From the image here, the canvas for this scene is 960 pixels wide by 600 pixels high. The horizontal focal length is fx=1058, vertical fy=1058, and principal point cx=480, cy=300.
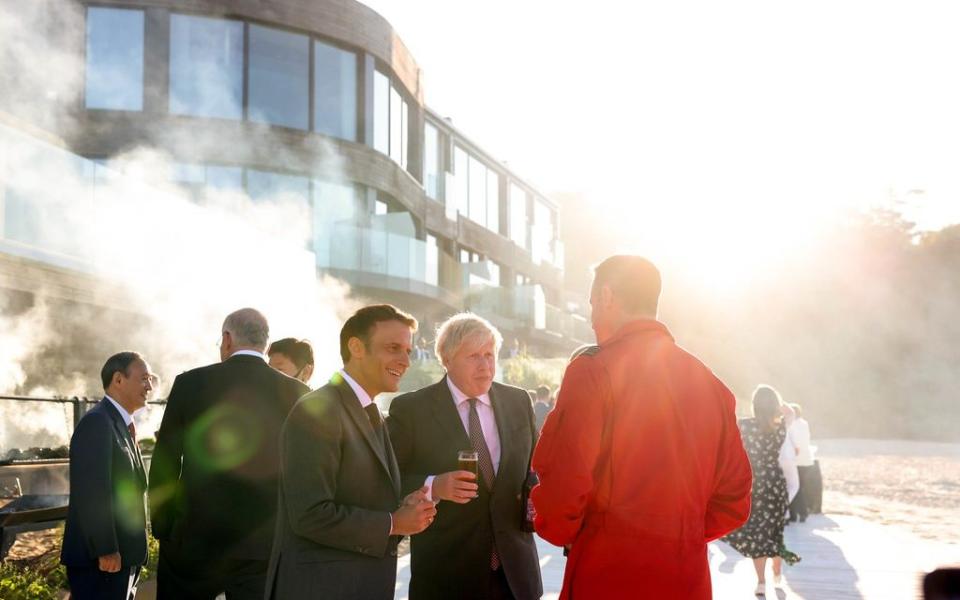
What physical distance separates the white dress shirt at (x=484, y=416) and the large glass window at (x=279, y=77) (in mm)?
19186

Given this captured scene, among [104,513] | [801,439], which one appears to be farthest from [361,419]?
[801,439]

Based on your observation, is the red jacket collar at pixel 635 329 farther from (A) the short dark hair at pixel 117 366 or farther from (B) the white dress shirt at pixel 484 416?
(A) the short dark hair at pixel 117 366

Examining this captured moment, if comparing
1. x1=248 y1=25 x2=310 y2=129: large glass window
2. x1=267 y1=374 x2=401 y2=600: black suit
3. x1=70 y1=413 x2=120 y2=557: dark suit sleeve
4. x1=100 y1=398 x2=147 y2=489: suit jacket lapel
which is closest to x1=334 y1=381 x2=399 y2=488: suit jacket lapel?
x1=267 y1=374 x2=401 y2=600: black suit

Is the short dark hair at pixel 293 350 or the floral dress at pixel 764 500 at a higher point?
the short dark hair at pixel 293 350

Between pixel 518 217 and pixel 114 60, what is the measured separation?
2238 cm

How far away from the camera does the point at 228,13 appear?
22.4 meters

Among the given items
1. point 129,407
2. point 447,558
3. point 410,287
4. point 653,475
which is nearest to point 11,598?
point 129,407

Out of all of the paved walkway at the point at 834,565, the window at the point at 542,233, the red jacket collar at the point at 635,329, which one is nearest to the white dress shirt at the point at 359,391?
the red jacket collar at the point at 635,329

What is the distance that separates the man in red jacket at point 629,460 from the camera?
10.5 feet

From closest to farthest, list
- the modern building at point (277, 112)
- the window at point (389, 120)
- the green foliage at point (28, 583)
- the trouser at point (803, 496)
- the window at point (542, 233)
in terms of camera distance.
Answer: the green foliage at point (28, 583) < the trouser at point (803, 496) < the modern building at point (277, 112) < the window at point (389, 120) < the window at point (542, 233)

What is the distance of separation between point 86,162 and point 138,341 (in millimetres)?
4066

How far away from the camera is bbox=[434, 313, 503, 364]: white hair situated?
15.2ft

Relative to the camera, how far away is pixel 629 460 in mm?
3268

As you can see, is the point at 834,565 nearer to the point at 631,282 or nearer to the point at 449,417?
the point at 449,417
